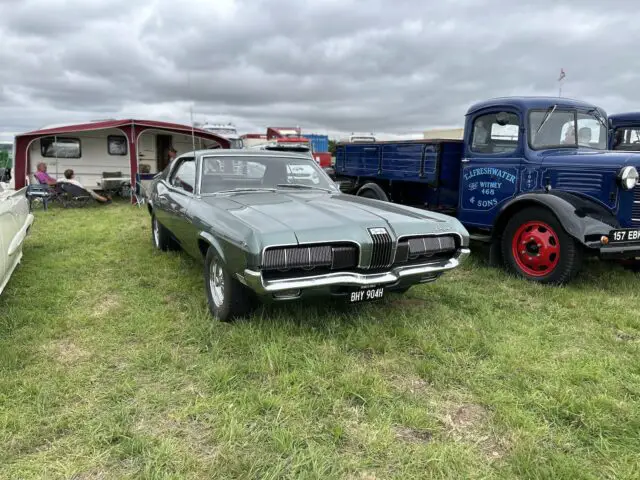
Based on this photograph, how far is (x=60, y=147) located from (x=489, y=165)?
12965mm

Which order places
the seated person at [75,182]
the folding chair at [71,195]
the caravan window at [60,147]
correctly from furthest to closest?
the caravan window at [60,147] → the seated person at [75,182] → the folding chair at [71,195]

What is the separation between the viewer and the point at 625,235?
503cm

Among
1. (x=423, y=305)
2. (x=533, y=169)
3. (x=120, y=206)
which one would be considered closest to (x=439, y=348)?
(x=423, y=305)

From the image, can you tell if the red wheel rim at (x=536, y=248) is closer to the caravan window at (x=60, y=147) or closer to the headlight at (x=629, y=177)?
the headlight at (x=629, y=177)

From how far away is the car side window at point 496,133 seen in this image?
6.21m

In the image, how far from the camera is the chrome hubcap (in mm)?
4145

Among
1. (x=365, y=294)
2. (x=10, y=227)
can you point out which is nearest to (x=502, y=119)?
(x=365, y=294)

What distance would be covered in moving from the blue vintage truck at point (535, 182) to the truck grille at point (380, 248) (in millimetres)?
2407

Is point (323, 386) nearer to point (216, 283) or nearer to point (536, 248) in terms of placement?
point (216, 283)

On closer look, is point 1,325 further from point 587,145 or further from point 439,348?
point 587,145

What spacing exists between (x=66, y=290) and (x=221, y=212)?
2.23 meters

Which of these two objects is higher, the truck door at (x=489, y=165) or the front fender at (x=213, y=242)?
the truck door at (x=489, y=165)

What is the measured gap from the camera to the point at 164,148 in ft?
55.4

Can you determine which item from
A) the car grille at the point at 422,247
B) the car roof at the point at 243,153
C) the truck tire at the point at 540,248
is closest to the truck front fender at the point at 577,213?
the truck tire at the point at 540,248
